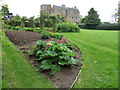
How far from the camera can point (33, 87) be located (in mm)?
3051


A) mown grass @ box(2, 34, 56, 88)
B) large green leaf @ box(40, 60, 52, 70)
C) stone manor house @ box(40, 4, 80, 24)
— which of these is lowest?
mown grass @ box(2, 34, 56, 88)

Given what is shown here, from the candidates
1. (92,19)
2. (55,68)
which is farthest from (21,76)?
(92,19)

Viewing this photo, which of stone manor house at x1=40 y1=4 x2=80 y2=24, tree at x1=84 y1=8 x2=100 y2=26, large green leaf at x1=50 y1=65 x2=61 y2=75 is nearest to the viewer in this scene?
large green leaf at x1=50 y1=65 x2=61 y2=75

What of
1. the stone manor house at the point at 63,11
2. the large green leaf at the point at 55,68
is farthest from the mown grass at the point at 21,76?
the stone manor house at the point at 63,11

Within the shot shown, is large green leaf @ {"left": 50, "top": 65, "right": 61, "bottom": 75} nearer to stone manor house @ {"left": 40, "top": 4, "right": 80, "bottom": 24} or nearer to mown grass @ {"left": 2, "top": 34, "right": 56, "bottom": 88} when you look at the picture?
mown grass @ {"left": 2, "top": 34, "right": 56, "bottom": 88}

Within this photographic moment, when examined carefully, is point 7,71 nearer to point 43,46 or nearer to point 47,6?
point 43,46

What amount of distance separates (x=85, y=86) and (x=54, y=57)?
154cm

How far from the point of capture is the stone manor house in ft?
120

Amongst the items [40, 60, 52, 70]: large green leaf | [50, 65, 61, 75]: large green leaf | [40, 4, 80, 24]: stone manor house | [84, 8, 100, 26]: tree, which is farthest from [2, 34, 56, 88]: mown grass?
[40, 4, 80, 24]: stone manor house

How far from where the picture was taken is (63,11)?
38.1 metres

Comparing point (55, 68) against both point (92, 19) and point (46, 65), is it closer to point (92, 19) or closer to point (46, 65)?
point (46, 65)

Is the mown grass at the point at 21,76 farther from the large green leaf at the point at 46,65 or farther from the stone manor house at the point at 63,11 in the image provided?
the stone manor house at the point at 63,11

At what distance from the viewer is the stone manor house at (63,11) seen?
36.7 metres

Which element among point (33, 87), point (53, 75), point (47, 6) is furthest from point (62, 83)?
point (47, 6)
